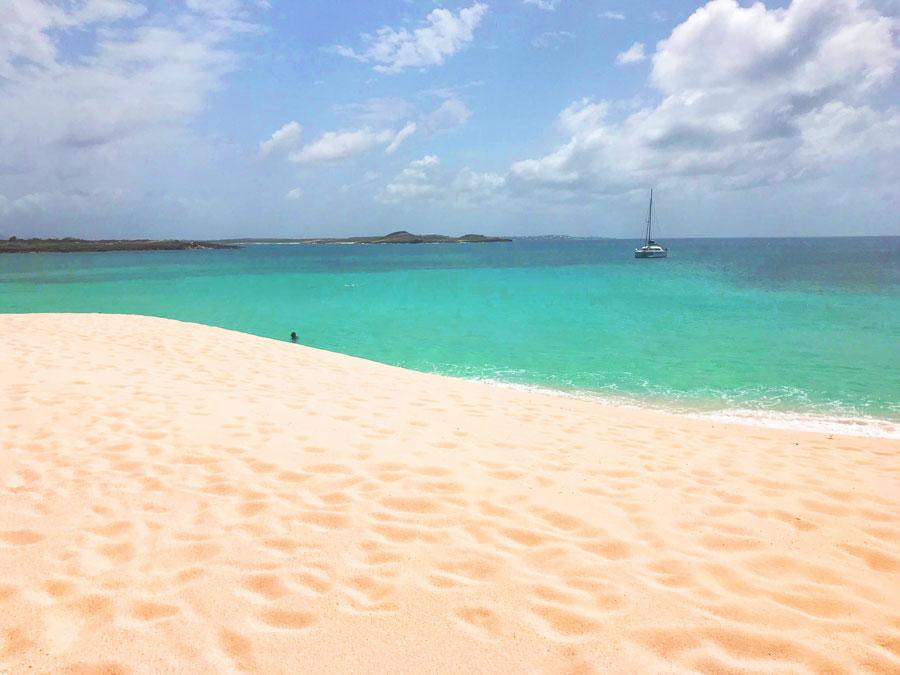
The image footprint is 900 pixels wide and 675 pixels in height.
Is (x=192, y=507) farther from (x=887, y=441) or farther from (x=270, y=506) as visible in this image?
(x=887, y=441)

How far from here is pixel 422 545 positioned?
3578 mm

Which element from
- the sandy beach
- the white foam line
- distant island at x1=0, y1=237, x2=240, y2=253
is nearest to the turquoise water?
the white foam line

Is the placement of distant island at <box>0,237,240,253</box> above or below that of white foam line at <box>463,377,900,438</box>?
above

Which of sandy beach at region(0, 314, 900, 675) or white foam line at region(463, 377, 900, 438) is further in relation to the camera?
white foam line at region(463, 377, 900, 438)

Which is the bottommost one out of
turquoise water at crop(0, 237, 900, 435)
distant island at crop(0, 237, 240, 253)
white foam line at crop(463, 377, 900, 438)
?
white foam line at crop(463, 377, 900, 438)

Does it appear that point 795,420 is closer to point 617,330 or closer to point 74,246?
point 617,330

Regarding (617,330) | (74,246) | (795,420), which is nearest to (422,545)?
(795,420)

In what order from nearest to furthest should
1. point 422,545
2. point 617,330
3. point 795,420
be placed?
point 422,545, point 795,420, point 617,330

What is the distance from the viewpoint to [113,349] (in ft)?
36.2

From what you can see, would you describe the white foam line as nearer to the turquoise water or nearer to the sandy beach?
the turquoise water

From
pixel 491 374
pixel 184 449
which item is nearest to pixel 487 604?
pixel 184 449

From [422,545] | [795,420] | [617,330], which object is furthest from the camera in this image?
[617,330]

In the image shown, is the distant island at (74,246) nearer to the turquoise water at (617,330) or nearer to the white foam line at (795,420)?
the turquoise water at (617,330)

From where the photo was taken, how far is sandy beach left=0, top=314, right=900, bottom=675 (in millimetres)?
2586
